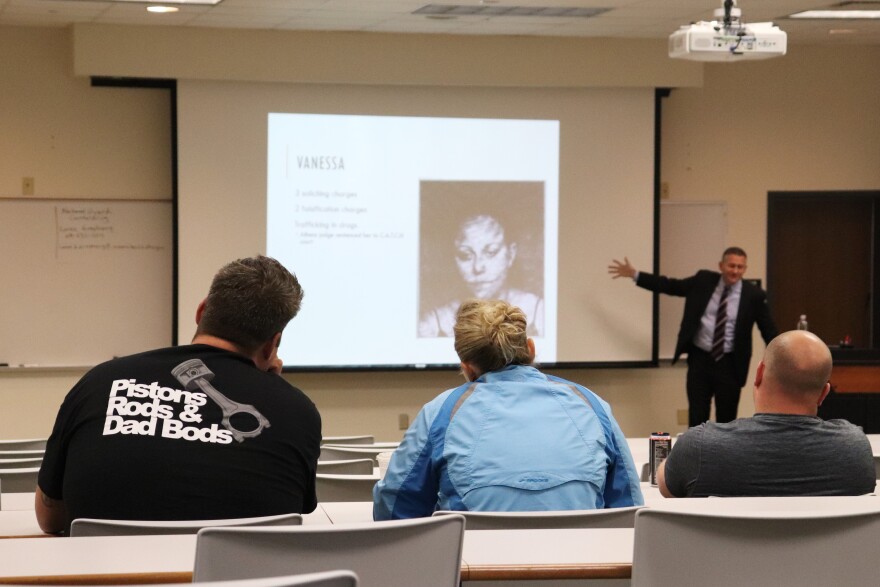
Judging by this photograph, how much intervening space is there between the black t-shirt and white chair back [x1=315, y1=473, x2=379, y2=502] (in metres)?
1.09

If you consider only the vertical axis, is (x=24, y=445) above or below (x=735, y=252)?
below

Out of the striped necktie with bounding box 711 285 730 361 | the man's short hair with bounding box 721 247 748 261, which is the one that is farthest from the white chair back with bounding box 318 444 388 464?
the man's short hair with bounding box 721 247 748 261

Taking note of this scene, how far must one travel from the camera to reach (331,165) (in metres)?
7.99

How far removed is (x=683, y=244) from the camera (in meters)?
8.77

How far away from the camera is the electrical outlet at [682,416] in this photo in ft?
28.5

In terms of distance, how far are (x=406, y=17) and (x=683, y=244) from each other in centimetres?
279

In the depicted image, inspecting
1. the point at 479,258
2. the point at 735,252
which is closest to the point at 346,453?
the point at 479,258

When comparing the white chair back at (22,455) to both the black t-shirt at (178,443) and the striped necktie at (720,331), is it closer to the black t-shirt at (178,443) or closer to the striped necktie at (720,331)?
the black t-shirt at (178,443)

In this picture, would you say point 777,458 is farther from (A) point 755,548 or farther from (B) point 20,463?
(B) point 20,463

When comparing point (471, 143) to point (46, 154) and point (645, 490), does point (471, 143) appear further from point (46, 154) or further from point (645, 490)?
point (645, 490)

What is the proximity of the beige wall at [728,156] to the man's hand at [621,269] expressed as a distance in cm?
12

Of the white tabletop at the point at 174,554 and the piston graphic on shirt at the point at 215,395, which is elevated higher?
the piston graphic on shirt at the point at 215,395

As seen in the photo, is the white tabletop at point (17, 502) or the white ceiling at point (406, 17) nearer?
the white tabletop at point (17, 502)

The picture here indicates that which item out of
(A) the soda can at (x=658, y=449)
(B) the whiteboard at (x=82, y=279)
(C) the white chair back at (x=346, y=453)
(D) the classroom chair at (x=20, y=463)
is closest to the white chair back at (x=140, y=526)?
(A) the soda can at (x=658, y=449)
